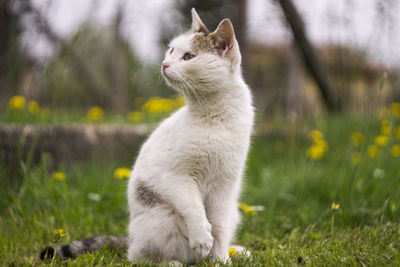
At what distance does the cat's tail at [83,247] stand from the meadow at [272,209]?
0.06 meters

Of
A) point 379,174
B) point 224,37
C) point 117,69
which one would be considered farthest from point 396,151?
point 117,69

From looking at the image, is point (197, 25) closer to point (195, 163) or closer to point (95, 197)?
point (195, 163)

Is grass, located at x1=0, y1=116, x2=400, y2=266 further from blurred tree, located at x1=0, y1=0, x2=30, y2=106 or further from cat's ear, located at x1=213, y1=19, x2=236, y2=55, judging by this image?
cat's ear, located at x1=213, y1=19, x2=236, y2=55

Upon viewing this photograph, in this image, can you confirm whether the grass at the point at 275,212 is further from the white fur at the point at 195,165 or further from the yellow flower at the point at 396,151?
the white fur at the point at 195,165

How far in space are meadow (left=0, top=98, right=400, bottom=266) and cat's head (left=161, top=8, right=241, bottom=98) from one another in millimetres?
1060

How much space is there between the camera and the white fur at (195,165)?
1896mm

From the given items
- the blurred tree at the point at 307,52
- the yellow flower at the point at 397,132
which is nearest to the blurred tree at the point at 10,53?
the blurred tree at the point at 307,52

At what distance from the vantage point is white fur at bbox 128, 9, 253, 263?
6.22 ft

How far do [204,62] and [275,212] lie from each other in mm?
1615

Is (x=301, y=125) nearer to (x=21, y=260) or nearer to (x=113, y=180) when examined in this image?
(x=113, y=180)

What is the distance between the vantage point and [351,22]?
3.79 meters

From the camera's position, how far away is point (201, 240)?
6.00 ft

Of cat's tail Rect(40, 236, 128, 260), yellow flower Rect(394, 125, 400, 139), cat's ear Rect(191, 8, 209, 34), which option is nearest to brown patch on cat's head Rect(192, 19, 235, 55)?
cat's ear Rect(191, 8, 209, 34)

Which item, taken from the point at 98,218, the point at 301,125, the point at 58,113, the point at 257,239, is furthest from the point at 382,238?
the point at 58,113
